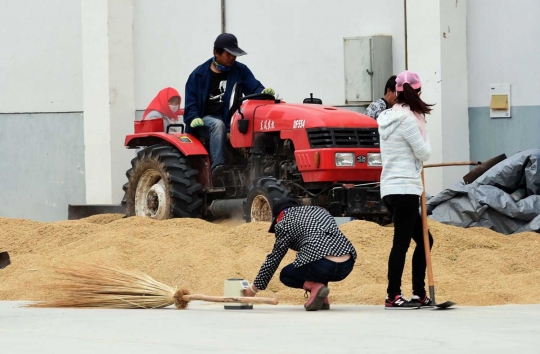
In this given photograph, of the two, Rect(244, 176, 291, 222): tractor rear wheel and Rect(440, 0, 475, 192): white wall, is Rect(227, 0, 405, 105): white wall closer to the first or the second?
Rect(440, 0, 475, 192): white wall

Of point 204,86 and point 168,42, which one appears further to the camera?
point 168,42

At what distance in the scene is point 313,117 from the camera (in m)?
12.4

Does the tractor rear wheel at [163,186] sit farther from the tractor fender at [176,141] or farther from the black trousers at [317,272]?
the black trousers at [317,272]

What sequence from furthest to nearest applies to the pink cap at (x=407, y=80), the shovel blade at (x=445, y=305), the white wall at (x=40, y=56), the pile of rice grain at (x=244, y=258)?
the white wall at (x=40, y=56)
the pile of rice grain at (x=244, y=258)
the pink cap at (x=407, y=80)
the shovel blade at (x=445, y=305)

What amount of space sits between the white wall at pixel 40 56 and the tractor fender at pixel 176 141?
377cm

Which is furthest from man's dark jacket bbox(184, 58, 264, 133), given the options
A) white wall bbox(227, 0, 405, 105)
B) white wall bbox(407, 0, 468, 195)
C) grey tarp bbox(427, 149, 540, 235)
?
white wall bbox(227, 0, 405, 105)

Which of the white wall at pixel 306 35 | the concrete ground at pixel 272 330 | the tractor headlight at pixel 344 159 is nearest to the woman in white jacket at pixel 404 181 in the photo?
the concrete ground at pixel 272 330

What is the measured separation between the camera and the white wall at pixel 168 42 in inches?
685

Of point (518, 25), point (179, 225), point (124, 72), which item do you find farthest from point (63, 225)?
point (518, 25)

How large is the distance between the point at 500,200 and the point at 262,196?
2.95 m

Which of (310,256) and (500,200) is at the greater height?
(500,200)

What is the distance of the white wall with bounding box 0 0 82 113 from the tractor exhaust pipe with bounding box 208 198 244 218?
17.7ft

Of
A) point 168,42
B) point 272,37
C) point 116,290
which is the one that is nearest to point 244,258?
point 116,290

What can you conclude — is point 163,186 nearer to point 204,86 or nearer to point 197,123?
point 197,123
